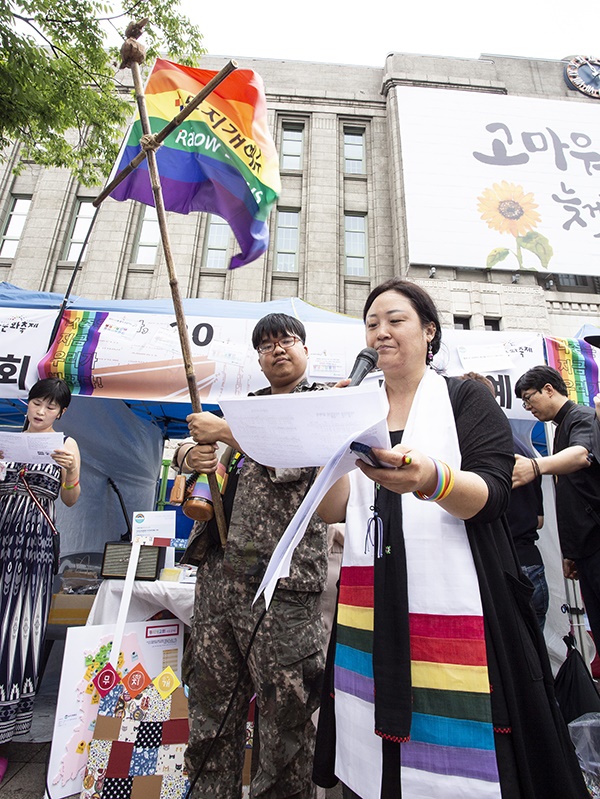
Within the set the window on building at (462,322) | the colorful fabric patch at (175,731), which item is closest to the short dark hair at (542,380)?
the colorful fabric patch at (175,731)

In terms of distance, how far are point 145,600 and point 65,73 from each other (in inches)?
243

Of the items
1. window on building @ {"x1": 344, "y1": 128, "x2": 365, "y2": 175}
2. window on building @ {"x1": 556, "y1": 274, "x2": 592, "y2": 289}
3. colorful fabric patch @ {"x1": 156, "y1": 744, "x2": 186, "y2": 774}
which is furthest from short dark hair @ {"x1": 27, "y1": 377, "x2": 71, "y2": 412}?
window on building @ {"x1": 556, "y1": 274, "x2": 592, "y2": 289}

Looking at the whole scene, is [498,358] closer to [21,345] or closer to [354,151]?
[21,345]

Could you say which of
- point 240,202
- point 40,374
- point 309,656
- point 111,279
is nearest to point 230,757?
point 309,656

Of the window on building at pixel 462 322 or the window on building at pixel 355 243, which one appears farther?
the window on building at pixel 355 243

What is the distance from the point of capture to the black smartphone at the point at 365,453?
33.0 inches

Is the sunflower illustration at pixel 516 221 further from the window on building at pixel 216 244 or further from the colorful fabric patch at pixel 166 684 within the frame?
the colorful fabric patch at pixel 166 684

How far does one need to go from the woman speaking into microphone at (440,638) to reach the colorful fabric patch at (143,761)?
58.4 inches

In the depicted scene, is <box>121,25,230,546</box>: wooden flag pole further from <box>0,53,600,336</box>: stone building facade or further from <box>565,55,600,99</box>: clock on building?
<box>565,55,600,99</box>: clock on building

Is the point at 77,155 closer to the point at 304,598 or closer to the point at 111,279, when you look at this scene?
the point at 111,279

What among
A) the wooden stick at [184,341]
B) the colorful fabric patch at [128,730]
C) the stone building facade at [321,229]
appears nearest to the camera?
the wooden stick at [184,341]

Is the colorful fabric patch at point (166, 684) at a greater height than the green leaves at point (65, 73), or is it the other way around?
the green leaves at point (65, 73)

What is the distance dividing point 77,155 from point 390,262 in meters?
8.41

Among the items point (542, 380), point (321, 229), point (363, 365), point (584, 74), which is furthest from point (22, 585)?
point (584, 74)
